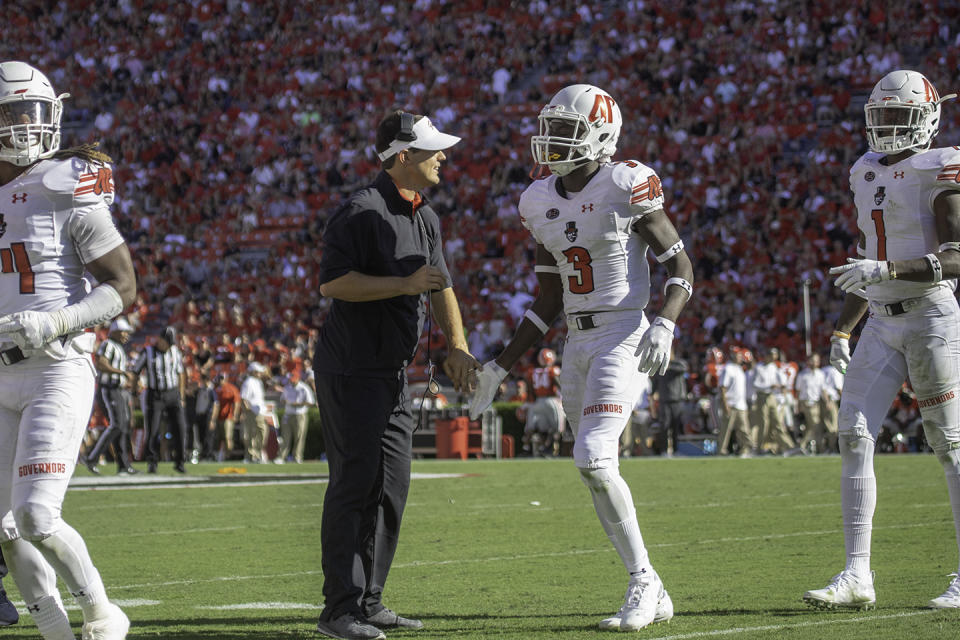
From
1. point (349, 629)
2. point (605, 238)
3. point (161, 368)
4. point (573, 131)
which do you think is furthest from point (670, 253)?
point (161, 368)

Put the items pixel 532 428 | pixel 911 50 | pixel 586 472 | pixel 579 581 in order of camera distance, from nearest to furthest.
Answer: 1. pixel 586 472
2. pixel 579 581
3. pixel 532 428
4. pixel 911 50

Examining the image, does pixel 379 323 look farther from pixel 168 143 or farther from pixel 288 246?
pixel 168 143

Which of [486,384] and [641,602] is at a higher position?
[486,384]

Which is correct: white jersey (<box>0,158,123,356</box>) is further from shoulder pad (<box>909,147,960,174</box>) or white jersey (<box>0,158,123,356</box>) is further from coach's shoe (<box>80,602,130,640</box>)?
shoulder pad (<box>909,147,960,174</box>)

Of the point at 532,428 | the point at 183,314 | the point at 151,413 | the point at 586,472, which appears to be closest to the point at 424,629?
the point at 586,472

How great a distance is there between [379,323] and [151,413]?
1225 centimetres

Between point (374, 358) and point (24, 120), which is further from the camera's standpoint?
point (374, 358)

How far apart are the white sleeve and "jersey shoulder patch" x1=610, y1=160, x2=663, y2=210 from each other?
6.76ft

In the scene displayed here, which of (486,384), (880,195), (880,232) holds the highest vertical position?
(880,195)

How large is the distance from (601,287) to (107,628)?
92.2 inches

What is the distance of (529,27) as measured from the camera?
105ft

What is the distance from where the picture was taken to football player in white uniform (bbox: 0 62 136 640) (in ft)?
14.8

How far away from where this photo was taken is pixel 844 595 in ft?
18.5

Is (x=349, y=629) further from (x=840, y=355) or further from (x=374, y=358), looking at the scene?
(x=840, y=355)
